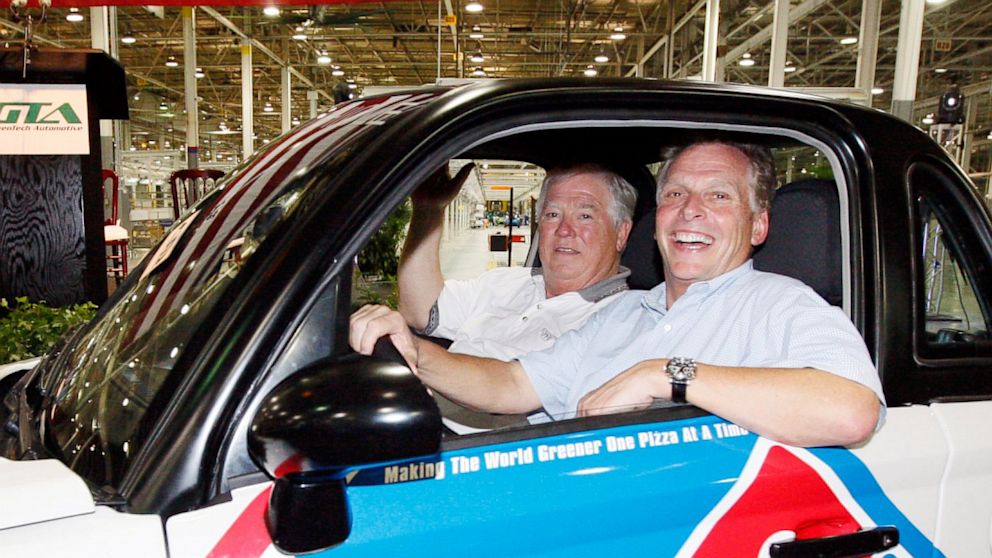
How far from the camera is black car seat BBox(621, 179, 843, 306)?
5.25 ft

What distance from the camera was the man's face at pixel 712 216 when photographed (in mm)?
1685

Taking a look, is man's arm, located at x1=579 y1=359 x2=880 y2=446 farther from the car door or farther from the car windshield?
the car windshield

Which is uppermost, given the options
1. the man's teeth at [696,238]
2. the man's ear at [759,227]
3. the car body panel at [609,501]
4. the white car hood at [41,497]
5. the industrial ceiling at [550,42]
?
the industrial ceiling at [550,42]

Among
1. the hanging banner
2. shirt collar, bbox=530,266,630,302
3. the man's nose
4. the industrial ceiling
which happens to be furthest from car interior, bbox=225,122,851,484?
the industrial ceiling

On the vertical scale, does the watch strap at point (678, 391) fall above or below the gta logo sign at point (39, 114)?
below

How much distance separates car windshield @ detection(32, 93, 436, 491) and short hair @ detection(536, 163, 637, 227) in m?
1.01

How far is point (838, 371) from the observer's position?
4.26ft

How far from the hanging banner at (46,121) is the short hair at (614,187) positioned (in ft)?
14.6

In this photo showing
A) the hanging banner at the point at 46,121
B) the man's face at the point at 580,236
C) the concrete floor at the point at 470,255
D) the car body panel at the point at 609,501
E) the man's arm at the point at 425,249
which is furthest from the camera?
the hanging banner at the point at 46,121

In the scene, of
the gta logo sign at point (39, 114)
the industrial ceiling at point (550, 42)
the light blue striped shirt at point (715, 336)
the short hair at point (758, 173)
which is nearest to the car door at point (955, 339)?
the light blue striped shirt at point (715, 336)

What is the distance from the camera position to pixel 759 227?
5.61 ft

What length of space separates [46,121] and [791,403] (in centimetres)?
581

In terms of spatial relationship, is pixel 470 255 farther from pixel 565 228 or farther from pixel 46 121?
pixel 46 121

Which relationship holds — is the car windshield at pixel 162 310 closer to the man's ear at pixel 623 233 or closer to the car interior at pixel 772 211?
the car interior at pixel 772 211
